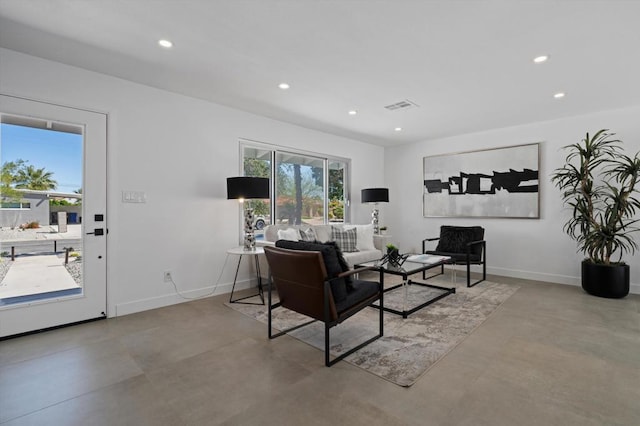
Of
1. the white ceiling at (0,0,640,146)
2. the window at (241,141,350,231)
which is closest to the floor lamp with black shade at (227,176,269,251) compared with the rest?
the window at (241,141,350,231)

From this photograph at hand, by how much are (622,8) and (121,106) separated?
4461 mm

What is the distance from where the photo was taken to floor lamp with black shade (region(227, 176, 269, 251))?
3.81m

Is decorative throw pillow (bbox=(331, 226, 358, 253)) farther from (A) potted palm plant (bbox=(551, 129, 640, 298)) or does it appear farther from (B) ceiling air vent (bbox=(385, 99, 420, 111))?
(A) potted palm plant (bbox=(551, 129, 640, 298))

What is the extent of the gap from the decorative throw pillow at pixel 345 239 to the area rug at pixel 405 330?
3.49 feet

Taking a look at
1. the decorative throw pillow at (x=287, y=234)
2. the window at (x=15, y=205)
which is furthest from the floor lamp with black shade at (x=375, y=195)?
the window at (x=15, y=205)

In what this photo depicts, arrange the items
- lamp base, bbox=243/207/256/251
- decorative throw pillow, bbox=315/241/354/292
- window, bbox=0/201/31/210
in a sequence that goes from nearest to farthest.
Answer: decorative throw pillow, bbox=315/241/354/292, window, bbox=0/201/31/210, lamp base, bbox=243/207/256/251

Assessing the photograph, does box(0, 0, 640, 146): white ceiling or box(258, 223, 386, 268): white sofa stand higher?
box(0, 0, 640, 146): white ceiling

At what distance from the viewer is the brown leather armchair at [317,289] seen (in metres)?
2.29

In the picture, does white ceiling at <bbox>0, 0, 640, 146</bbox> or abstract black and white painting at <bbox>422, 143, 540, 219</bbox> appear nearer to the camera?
white ceiling at <bbox>0, 0, 640, 146</bbox>

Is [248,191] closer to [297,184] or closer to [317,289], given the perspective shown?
[297,184]

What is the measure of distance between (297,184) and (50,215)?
10.8 feet

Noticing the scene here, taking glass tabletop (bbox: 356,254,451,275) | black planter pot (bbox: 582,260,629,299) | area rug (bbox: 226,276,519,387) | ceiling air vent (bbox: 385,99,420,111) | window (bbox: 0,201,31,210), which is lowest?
area rug (bbox: 226,276,519,387)

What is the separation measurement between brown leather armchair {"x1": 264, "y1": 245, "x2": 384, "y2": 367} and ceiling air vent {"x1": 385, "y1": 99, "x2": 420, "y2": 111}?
2.55 meters

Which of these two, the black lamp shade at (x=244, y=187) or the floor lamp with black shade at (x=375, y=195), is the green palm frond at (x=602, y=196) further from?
the black lamp shade at (x=244, y=187)
